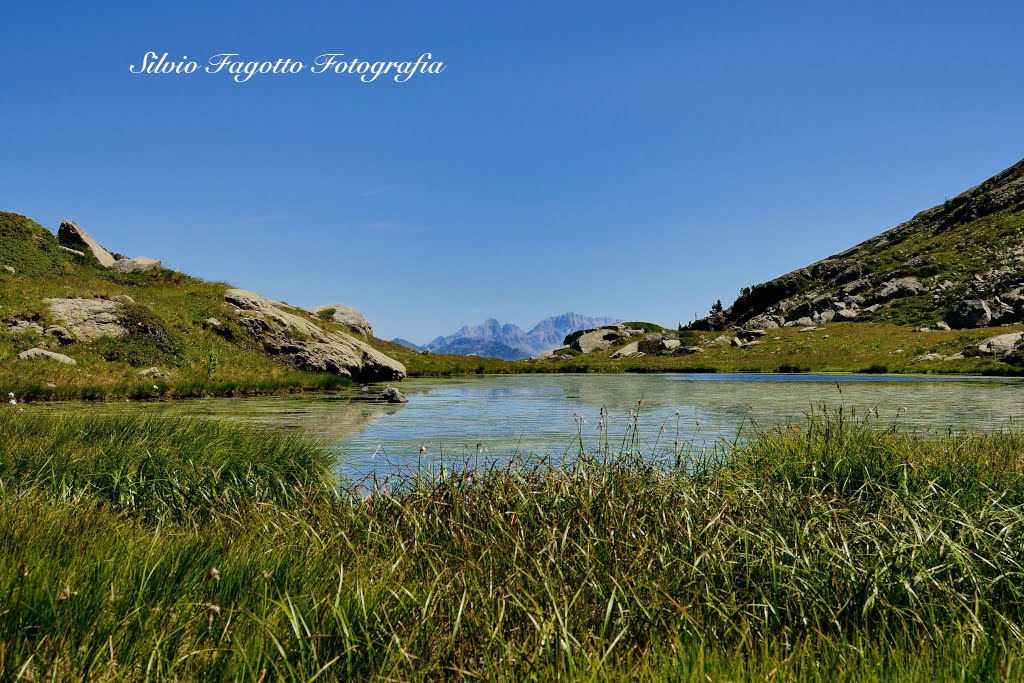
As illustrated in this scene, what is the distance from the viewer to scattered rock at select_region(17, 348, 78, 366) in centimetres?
2591

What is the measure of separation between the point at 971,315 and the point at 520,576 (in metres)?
78.3

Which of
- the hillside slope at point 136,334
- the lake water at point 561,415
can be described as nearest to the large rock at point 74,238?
the hillside slope at point 136,334

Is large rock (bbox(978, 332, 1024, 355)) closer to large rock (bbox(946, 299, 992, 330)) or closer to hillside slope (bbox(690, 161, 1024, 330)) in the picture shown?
large rock (bbox(946, 299, 992, 330))

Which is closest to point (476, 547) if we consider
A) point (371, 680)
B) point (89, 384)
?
point (371, 680)

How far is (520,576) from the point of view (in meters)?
5.68

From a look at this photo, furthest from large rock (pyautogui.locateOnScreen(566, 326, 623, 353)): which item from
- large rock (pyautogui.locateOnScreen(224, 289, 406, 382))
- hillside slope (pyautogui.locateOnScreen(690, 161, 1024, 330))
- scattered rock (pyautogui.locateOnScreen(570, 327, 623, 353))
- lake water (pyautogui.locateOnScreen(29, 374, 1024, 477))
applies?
lake water (pyautogui.locateOnScreen(29, 374, 1024, 477))

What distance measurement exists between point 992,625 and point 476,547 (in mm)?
4209

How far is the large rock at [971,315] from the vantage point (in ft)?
223

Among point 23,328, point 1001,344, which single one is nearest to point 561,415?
point 23,328

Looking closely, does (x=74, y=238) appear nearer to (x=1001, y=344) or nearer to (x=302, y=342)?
(x=302, y=342)

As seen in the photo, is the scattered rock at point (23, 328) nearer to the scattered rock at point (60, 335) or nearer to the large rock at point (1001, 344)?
the scattered rock at point (60, 335)

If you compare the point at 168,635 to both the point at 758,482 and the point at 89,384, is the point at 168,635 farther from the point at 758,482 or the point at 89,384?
the point at 89,384

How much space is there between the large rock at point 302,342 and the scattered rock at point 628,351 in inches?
1930

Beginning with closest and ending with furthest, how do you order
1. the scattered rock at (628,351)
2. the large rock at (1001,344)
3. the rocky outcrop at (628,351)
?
1. the large rock at (1001,344)
2. the rocky outcrop at (628,351)
3. the scattered rock at (628,351)
